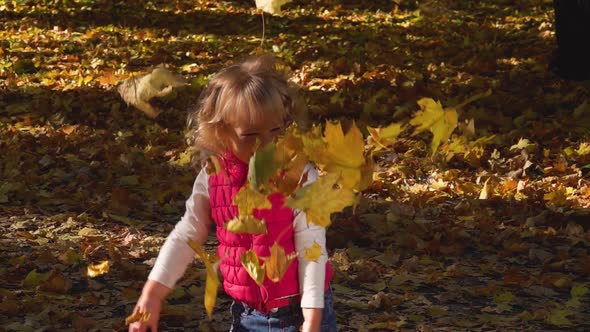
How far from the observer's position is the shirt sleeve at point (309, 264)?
2.38 m

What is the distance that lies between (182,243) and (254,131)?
39cm

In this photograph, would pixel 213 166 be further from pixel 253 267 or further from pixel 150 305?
pixel 253 267

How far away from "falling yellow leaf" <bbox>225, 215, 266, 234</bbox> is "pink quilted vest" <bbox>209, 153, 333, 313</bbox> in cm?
34

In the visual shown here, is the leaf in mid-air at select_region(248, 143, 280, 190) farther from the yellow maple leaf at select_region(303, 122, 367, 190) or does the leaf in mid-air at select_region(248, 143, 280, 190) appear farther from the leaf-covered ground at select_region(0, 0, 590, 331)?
the leaf-covered ground at select_region(0, 0, 590, 331)

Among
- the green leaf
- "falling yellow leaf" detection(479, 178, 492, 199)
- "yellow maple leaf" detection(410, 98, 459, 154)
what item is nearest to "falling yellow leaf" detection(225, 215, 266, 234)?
"yellow maple leaf" detection(410, 98, 459, 154)

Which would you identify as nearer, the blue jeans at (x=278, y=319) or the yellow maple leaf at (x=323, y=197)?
the yellow maple leaf at (x=323, y=197)

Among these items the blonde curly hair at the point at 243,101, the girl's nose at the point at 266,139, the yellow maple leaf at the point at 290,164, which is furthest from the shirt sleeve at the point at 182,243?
the yellow maple leaf at the point at 290,164

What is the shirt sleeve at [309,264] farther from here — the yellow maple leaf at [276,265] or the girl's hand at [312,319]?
the yellow maple leaf at [276,265]

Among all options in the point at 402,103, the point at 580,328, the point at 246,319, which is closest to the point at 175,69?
the point at 402,103

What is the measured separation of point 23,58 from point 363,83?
3.79m

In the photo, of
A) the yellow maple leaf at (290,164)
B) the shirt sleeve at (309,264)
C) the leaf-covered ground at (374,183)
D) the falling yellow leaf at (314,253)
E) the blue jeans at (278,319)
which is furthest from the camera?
the leaf-covered ground at (374,183)

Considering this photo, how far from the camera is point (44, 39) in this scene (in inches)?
441

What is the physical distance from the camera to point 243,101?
2.44 metres

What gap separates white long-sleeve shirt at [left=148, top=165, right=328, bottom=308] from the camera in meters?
2.39
